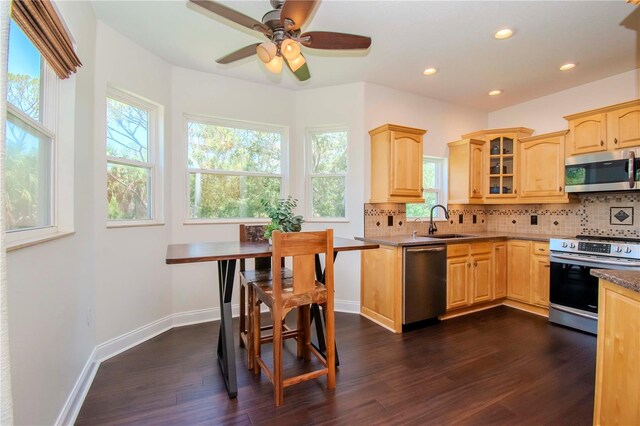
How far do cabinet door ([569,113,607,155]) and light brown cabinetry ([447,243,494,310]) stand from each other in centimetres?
144

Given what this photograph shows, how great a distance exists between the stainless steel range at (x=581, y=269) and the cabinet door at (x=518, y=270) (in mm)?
344

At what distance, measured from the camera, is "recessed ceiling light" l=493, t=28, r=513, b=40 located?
2.43 metres

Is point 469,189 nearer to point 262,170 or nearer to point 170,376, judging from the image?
point 262,170

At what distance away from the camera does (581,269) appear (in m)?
2.91

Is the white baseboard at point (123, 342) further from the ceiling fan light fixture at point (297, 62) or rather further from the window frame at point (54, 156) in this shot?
the ceiling fan light fixture at point (297, 62)

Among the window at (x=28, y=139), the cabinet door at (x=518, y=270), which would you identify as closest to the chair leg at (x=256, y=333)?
the window at (x=28, y=139)

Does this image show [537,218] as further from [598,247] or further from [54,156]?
[54,156]

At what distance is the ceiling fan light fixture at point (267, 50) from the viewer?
5.94ft

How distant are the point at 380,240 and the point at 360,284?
71 cm

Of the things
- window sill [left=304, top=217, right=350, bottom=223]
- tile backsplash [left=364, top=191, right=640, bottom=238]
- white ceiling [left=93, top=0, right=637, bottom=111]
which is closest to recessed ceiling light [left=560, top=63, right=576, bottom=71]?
white ceiling [left=93, top=0, right=637, bottom=111]

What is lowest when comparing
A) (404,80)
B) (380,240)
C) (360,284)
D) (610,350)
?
(360,284)

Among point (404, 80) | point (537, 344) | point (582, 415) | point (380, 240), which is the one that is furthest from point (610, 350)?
point (404, 80)

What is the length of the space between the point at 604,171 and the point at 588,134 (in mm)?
453

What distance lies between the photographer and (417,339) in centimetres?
277
